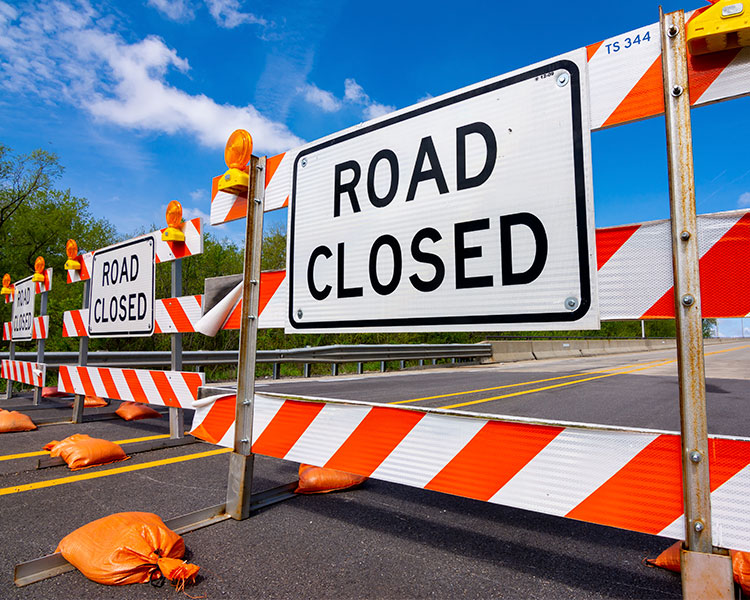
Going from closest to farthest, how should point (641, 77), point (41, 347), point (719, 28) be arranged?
point (719, 28) → point (641, 77) → point (41, 347)

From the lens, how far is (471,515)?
2.72 meters

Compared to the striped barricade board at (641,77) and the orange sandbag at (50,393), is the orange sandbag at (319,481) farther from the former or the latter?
the orange sandbag at (50,393)

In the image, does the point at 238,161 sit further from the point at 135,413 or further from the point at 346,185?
the point at 135,413


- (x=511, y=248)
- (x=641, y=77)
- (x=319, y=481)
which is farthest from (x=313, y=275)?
(x=641, y=77)

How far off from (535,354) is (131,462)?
25.5m

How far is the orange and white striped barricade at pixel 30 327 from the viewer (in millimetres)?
6383

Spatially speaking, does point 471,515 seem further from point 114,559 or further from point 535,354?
point 535,354

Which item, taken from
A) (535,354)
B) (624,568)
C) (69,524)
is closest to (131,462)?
(69,524)

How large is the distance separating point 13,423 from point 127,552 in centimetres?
418

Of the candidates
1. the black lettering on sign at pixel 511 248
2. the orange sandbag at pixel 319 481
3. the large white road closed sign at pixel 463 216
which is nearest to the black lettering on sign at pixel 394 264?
the large white road closed sign at pixel 463 216

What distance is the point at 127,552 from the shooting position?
1885mm

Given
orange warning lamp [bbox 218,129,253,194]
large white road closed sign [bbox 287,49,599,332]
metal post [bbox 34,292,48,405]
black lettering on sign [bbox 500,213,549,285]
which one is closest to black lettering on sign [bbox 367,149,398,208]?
large white road closed sign [bbox 287,49,599,332]

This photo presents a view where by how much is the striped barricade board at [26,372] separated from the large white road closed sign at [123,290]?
5.46 feet

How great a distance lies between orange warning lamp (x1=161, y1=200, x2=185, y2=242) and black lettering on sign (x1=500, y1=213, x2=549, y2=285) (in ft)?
10.4
